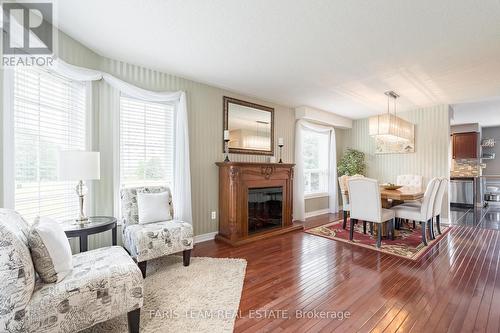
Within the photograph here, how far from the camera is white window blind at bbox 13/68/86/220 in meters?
2.05

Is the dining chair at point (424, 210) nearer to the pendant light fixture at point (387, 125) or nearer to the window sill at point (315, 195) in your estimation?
the pendant light fixture at point (387, 125)

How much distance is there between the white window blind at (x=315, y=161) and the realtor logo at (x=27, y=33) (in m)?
4.74

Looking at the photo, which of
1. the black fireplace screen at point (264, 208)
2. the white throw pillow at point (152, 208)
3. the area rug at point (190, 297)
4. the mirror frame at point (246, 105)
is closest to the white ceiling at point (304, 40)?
the mirror frame at point (246, 105)

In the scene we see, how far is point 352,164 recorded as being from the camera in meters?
5.92

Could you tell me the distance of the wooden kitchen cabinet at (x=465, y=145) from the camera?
7.20 meters

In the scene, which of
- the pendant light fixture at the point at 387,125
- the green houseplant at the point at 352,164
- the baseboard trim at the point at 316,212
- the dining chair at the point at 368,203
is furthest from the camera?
the green houseplant at the point at 352,164

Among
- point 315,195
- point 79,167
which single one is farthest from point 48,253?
point 315,195

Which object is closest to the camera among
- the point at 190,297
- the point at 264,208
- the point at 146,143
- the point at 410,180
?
the point at 190,297

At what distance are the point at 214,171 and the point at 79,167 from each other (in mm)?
2009

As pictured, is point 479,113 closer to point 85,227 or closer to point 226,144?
point 226,144

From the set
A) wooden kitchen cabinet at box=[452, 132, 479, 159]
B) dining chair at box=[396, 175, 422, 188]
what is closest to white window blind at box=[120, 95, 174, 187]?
dining chair at box=[396, 175, 422, 188]

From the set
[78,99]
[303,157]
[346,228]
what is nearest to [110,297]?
[78,99]

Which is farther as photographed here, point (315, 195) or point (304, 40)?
point (315, 195)

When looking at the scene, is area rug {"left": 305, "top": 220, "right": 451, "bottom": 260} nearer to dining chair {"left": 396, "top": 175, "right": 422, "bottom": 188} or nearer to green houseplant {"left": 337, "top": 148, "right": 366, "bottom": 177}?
dining chair {"left": 396, "top": 175, "right": 422, "bottom": 188}
